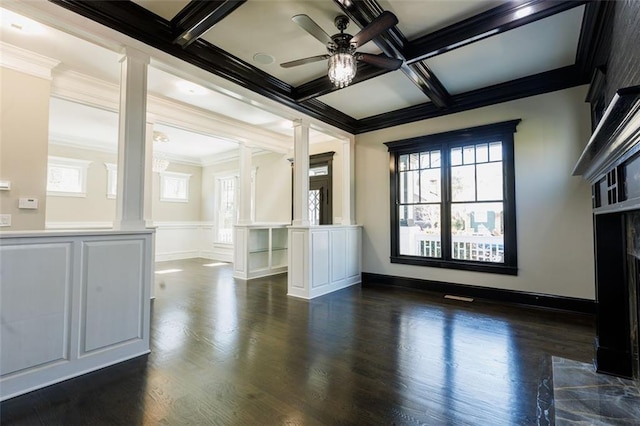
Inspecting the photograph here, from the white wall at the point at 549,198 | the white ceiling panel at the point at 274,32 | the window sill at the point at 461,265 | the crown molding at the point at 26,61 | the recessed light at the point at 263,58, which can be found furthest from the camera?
the window sill at the point at 461,265

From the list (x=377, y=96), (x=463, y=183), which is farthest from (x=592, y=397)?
(x=377, y=96)

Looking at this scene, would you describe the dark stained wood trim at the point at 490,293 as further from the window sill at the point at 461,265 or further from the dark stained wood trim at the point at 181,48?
the dark stained wood trim at the point at 181,48

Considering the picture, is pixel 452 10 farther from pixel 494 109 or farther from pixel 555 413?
pixel 555 413

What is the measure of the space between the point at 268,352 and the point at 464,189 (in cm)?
384

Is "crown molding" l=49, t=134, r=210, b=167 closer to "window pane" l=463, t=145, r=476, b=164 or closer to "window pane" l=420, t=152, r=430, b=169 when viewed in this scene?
"window pane" l=420, t=152, r=430, b=169


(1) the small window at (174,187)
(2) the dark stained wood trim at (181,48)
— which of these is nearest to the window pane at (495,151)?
(2) the dark stained wood trim at (181,48)

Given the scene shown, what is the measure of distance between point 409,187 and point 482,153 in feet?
4.15

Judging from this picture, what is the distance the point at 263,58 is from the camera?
11.6ft

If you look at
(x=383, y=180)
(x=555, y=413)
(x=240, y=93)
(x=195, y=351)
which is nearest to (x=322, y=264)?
(x=383, y=180)

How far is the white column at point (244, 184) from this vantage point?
6105 millimetres

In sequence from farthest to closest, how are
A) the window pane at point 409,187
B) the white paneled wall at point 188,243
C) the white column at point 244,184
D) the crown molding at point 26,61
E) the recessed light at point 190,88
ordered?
the white paneled wall at point 188,243, the white column at point 244,184, the window pane at point 409,187, the recessed light at point 190,88, the crown molding at point 26,61

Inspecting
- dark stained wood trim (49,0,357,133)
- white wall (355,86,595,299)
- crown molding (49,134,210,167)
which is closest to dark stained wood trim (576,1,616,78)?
white wall (355,86,595,299)

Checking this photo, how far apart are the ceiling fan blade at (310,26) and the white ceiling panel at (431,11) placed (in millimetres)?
599

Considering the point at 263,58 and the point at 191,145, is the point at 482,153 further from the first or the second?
the point at 191,145
